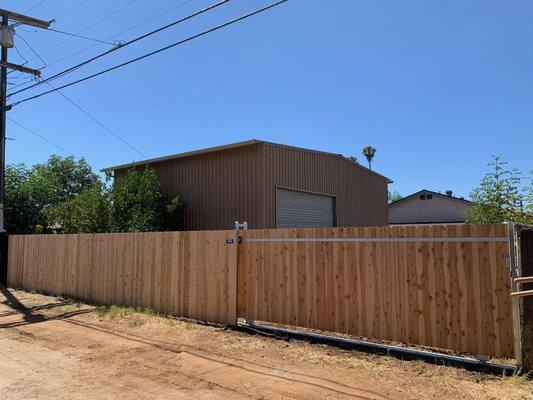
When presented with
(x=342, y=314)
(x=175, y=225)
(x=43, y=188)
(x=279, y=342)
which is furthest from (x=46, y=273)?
(x=43, y=188)

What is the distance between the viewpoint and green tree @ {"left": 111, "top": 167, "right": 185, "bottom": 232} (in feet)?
59.3

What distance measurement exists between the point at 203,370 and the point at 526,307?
443cm

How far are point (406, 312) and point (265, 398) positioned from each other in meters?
2.75

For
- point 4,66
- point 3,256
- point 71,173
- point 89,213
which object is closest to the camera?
point 4,66

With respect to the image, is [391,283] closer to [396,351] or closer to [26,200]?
[396,351]

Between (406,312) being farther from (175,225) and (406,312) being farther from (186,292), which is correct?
(175,225)

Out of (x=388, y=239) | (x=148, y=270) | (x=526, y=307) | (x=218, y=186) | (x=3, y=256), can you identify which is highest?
(x=218, y=186)

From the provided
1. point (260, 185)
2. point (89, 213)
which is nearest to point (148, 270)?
point (260, 185)

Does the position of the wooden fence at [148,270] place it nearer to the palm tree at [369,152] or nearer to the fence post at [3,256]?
the fence post at [3,256]

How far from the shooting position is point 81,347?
8.58 metres

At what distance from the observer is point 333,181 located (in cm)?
1988

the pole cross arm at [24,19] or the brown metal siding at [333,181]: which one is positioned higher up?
the pole cross arm at [24,19]

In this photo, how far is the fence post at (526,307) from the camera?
6172 millimetres

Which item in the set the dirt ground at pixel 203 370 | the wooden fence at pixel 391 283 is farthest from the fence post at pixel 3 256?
the wooden fence at pixel 391 283
